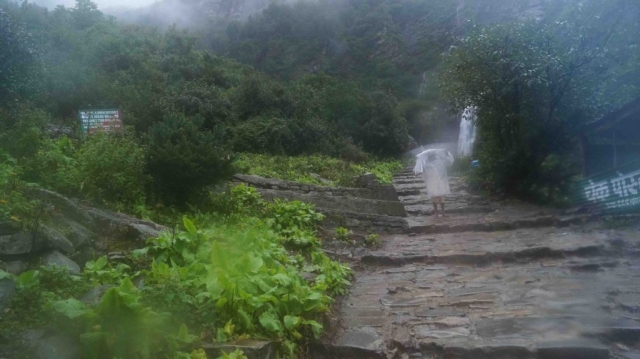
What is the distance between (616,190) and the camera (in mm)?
9445

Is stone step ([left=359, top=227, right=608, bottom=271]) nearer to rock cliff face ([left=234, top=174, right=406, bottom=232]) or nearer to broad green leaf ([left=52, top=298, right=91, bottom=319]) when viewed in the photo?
rock cliff face ([left=234, top=174, right=406, bottom=232])

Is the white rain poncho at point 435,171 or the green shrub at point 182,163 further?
the white rain poncho at point 435,171

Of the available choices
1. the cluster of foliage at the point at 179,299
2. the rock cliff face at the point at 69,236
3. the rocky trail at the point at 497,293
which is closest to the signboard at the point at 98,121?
the rock cliff face at the point at 69,236

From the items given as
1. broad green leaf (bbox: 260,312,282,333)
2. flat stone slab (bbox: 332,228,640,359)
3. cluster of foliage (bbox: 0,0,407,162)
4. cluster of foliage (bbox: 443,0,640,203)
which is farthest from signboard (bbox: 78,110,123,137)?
cluster of foliage (bbox: 443,0,640,203)

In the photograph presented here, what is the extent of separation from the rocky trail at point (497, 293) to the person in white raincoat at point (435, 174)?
4.07 feet

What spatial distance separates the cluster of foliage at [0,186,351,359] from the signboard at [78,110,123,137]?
179 inches

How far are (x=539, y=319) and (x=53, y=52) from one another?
2308 centimetres

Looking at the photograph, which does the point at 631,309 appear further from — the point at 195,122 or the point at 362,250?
the point at 195,122

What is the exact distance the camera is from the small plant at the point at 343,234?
29.1ft

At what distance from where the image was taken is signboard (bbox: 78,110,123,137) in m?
9.60

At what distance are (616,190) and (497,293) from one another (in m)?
4.77

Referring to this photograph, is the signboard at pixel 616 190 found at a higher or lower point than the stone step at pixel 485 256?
→ higher

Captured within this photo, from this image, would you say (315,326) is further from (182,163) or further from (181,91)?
(181,91)

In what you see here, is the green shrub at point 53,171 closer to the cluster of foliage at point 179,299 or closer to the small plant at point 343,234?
the cluster of foliage at point 179,299
